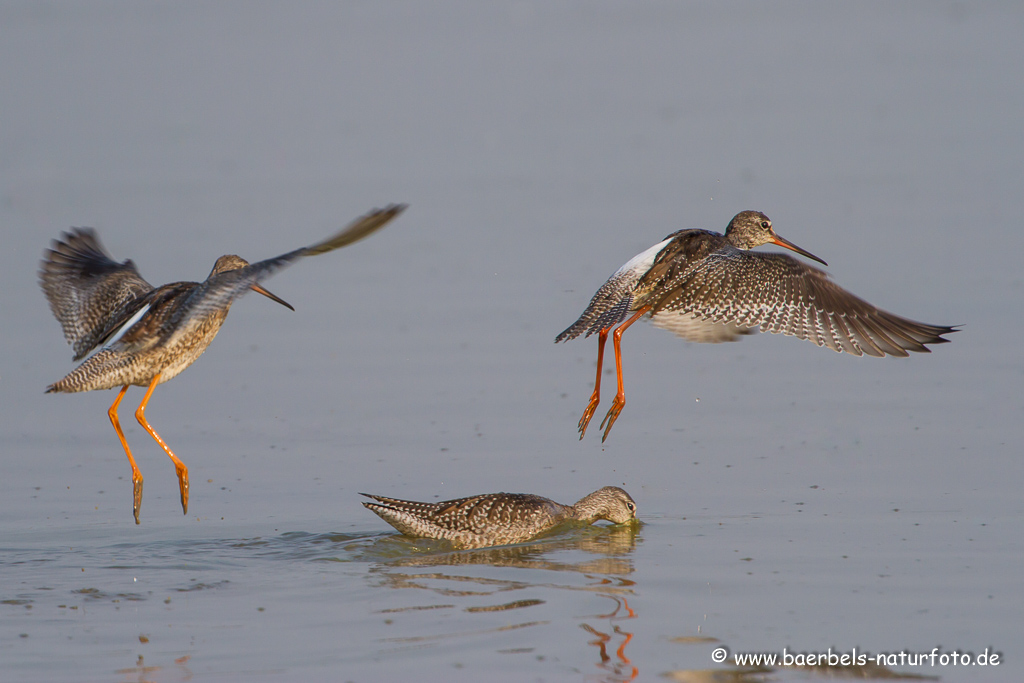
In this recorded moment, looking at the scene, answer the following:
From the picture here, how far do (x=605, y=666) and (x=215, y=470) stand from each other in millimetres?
4227

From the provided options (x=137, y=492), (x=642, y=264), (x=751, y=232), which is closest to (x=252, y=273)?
(x=137, y=492)

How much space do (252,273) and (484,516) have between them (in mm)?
2166

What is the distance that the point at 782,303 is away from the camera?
9.46 metres

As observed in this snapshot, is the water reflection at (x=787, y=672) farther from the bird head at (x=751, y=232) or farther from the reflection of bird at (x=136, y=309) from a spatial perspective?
the bird head at (x=751, y=232)

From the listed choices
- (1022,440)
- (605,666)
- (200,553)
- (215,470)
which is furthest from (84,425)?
(1022,440)

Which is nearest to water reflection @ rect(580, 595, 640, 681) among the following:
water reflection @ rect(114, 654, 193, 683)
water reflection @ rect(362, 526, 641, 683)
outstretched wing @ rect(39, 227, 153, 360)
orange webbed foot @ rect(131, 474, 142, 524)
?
water reflection @ rect(362, 526, 641, 683)

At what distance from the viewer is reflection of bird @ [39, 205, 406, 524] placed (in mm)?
7820

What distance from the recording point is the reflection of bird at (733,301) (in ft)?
29.6

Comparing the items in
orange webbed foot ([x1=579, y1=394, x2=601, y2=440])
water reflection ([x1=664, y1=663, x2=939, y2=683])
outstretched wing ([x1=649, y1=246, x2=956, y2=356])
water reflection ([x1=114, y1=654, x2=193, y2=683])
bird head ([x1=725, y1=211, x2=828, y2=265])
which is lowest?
water reflection ([x1=664, y1=663, x2=939, y2=683])

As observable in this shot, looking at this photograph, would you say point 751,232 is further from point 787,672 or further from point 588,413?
point 787,672

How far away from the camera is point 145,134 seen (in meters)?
20.0

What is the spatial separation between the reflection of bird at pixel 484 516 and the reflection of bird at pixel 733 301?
0.84 meters

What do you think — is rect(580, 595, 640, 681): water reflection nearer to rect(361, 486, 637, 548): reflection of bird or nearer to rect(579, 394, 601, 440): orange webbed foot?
rect(361, 486, 637, 548): reflection of bird

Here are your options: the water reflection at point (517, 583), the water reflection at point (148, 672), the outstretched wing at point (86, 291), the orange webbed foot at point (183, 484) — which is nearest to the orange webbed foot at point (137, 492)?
the orange webbed foot at point (183, 484)
